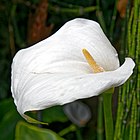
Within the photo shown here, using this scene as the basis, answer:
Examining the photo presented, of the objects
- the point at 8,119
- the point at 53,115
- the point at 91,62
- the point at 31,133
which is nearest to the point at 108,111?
the point at 91,62

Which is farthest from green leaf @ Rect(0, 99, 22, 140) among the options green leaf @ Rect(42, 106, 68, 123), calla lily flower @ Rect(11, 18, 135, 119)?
calla lily flower @ Rect(11, 18, 135, 119)

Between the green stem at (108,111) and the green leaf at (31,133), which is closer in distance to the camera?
the green stem at (108,111)

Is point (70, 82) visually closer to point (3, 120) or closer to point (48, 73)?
point (48, 73)

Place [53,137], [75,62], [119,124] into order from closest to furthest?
[75,62] < [119,124] < [53,137]

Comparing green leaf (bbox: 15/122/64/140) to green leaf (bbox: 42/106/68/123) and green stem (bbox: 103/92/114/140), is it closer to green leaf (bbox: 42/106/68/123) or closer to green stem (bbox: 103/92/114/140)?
green stem (bbox: 103/92/114/140)

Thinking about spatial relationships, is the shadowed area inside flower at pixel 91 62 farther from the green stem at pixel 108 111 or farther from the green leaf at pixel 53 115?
the green leaf at pixel 53 115

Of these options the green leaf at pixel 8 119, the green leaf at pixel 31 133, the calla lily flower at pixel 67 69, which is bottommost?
the green leaf at pixel 8 119

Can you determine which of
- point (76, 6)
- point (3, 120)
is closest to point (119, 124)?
point (3, 120)

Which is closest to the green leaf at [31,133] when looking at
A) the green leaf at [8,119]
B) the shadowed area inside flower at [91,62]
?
the green leaf at [8,119]
